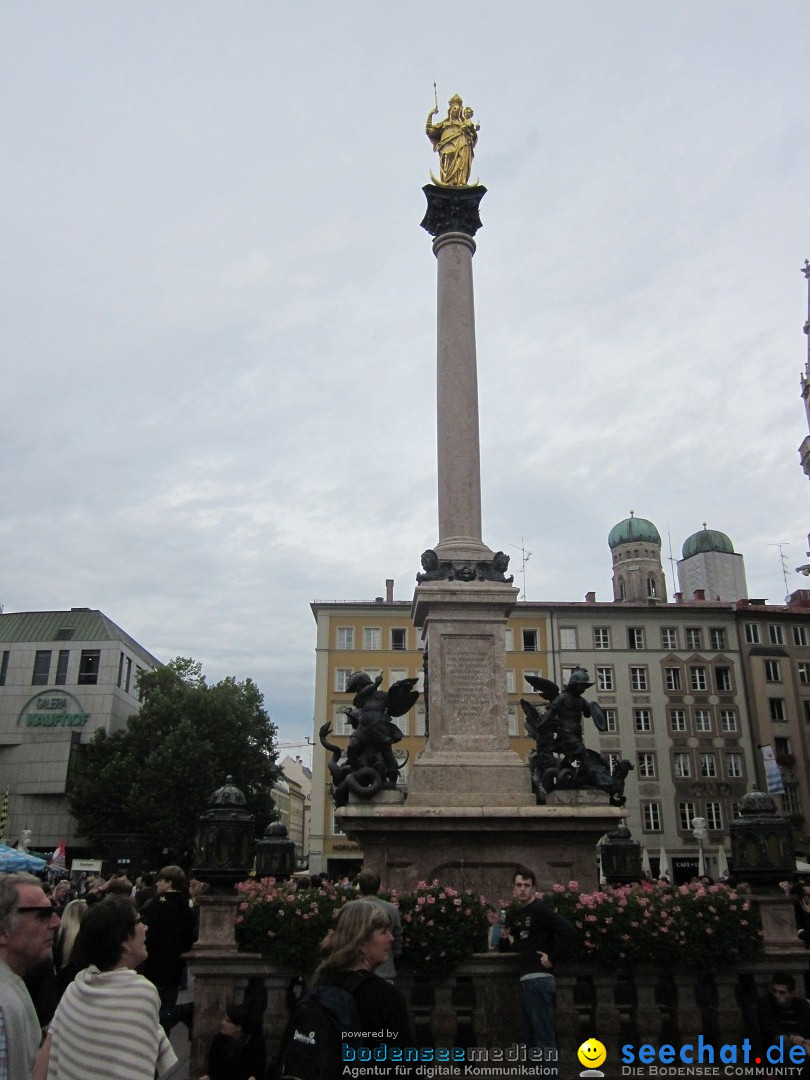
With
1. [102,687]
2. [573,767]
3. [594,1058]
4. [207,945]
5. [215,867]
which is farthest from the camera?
[102,687]

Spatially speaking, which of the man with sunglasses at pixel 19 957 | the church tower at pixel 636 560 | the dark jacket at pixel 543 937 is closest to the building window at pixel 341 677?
the dark jacket at pixel 543 937

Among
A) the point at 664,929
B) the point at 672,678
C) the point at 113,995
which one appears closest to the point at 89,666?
the point at 672,678

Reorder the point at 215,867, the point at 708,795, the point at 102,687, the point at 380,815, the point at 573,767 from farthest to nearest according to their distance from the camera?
the point at 102,687 < the point at 708,795 < the point at 573,767 < the point at 380,815 < the point at 215,867

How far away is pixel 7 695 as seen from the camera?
2272 inches

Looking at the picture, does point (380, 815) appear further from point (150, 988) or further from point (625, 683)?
point (625, 683)

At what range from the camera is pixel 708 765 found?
1959 inches

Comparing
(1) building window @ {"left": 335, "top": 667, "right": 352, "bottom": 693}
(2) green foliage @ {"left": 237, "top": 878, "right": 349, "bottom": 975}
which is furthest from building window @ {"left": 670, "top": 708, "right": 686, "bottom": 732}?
(2) green foliage @ {"left": 237, "top": 878, "right": 349, "bottom": 975}

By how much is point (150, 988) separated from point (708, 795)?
5004 centimetres

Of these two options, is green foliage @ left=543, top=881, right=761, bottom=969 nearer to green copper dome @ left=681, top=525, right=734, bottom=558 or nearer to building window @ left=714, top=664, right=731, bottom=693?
building window @ left=714, top=664, right=731, bottom=693

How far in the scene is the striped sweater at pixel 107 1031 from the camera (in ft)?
11.3

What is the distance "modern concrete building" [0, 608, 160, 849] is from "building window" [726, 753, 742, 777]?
3668 centimetres

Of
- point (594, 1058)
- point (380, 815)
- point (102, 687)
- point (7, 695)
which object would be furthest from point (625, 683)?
point (594, 1058)

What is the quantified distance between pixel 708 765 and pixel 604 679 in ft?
23.8

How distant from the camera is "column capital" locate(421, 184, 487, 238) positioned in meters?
16.9
